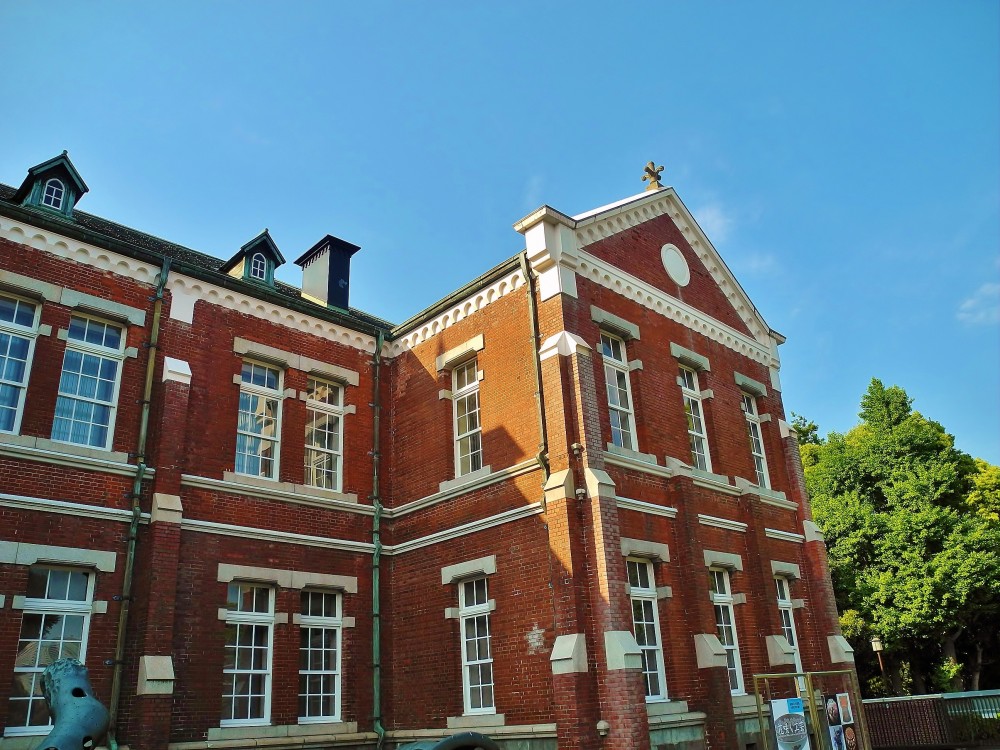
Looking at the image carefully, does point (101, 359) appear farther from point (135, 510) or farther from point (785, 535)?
point (785, 535)

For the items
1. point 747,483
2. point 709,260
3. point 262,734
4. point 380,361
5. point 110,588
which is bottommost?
point 262,734

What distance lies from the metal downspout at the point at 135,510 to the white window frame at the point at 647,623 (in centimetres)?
770

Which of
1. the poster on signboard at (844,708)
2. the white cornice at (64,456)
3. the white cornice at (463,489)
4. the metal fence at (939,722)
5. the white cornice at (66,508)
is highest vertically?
the white cornice at (64,456)

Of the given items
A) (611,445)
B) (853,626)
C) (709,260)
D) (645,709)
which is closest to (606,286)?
(611,445)

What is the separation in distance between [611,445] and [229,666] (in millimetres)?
7294

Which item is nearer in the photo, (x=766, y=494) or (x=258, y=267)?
(x=258, y=267)

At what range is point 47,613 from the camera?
11688 millimetres

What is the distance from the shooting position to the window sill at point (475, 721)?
1300cm

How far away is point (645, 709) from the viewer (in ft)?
38.3

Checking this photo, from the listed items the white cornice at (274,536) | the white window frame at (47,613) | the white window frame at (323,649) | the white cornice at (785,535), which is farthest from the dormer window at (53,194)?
the white cornice at (785,535)

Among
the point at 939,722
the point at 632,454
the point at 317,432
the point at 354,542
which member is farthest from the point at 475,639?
the point at 939,722

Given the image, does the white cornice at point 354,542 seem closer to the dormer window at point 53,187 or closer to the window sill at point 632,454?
the window sill at point 632,454

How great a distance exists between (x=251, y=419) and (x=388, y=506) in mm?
3327

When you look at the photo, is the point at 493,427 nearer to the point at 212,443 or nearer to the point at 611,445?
the point at 611,445
